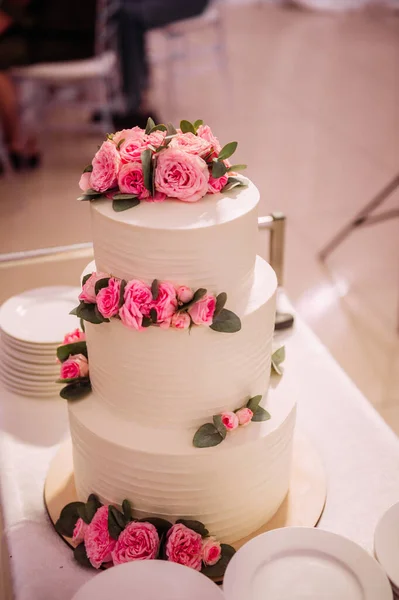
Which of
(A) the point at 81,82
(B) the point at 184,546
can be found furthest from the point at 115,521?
(A) the point at 81,82

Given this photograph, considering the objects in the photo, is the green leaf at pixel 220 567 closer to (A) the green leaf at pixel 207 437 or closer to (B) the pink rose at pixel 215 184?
(A) the green leaf at pixel 207 437

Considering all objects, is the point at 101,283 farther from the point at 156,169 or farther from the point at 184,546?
the point at 184,546

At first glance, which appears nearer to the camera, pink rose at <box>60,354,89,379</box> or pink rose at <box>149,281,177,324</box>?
pink rose at <box>149,281,177,324</box>

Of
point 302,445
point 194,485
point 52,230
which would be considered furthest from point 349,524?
point 52,230

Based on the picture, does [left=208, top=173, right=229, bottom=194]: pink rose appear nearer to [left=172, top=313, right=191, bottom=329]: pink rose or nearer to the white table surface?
[left=172, top=313, right=191, bottom=329]: pink rose

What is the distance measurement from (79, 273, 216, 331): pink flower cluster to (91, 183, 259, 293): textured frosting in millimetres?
28

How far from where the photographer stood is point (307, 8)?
27.5ft

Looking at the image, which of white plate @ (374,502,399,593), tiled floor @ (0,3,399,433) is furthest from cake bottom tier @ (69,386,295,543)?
tiled floor @ (0,3,399,433)

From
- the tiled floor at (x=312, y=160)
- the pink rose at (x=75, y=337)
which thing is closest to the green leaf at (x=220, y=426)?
the pink rose at (x=75, y=337)

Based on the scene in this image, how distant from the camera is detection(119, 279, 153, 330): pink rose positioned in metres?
1.26

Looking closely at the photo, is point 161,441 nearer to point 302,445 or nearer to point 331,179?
point 302,445

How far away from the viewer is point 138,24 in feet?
15.8

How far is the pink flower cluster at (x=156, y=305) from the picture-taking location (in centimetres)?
126

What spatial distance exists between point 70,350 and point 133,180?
0.49m
